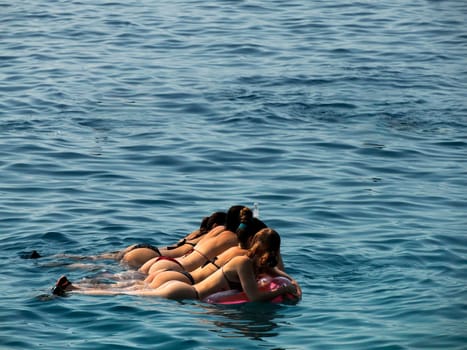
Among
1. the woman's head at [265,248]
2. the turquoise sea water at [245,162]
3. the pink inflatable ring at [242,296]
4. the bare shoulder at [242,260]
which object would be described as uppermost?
the woman's head at [265,248]

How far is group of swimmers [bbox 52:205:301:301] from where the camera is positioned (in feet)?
40.2

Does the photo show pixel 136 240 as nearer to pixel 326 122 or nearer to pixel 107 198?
pixel 107 198

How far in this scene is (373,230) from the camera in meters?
15.4

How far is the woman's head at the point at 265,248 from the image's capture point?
474 inches

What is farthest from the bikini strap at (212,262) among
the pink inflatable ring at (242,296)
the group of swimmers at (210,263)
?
the pink inflatable ring at (242,296)

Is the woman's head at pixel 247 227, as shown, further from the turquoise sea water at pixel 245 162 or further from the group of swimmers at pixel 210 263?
the turquoise sea water at pixel 245 162

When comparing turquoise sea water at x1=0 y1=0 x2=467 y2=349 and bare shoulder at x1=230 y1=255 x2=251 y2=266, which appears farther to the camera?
bare shoulder at x1=230 y1=255 x2=251 y2=266

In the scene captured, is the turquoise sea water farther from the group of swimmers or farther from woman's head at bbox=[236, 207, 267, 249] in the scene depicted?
woman's head at bbox=[236, 207, 267, 249]

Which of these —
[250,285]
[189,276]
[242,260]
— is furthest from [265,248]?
[189,276]

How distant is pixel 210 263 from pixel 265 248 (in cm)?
110

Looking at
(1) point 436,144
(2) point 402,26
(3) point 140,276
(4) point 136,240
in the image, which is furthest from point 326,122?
(2) point 402,26

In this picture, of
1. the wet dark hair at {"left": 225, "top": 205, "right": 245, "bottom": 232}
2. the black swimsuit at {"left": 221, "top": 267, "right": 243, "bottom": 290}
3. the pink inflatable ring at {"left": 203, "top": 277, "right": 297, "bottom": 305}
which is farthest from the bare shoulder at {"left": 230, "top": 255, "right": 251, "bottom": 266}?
the wet dark hair at {"left": 225, "top": 205, "right": 245, "bottom": 232}

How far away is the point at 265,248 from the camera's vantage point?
12148 mm

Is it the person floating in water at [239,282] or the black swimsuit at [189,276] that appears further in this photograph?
the black swimsuit at [189,276]
